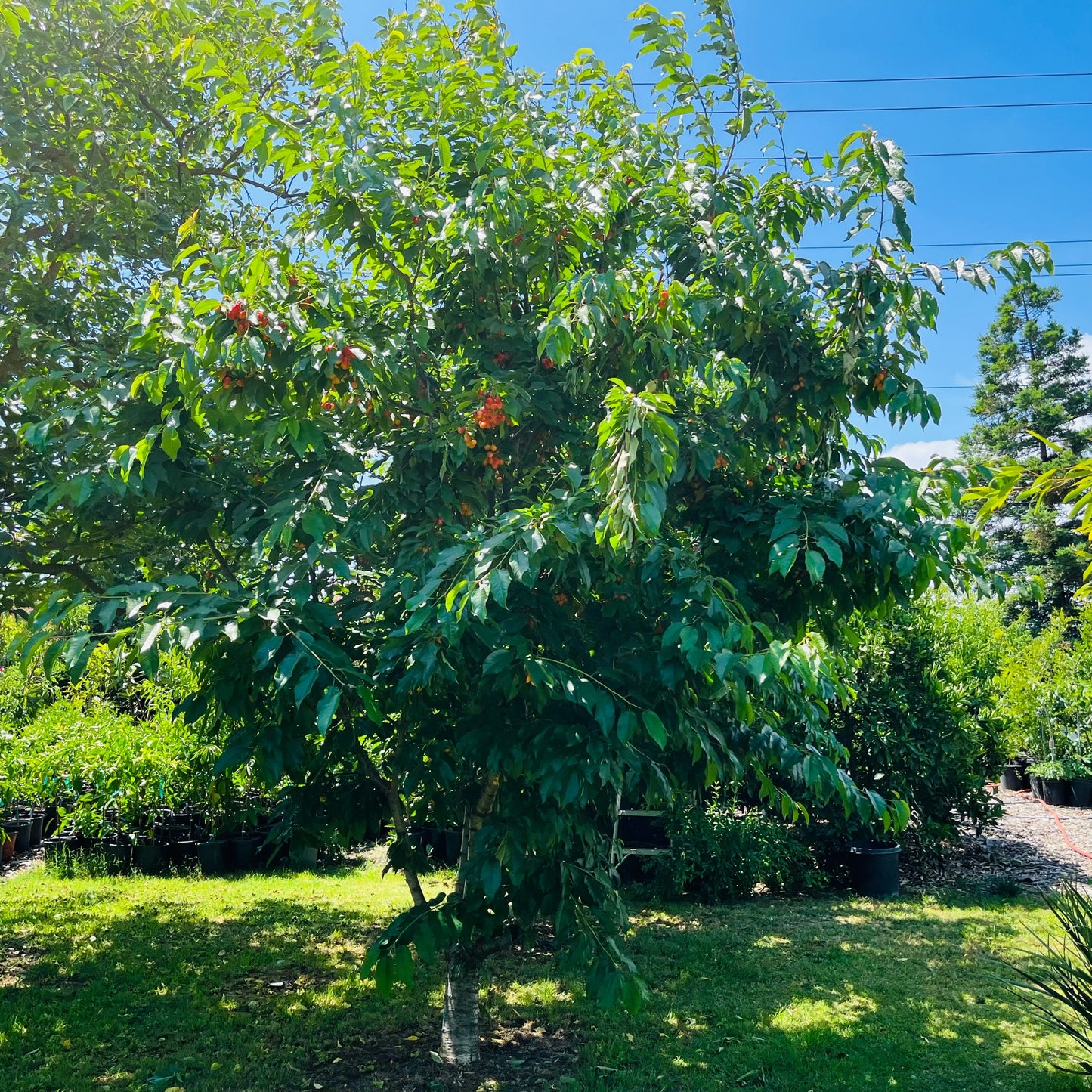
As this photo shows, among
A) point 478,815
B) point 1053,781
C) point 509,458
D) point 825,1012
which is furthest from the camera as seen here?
point 1053,781

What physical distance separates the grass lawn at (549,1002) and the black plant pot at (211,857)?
873 millimetres

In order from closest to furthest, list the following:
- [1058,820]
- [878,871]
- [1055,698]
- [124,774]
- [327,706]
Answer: [327,706] → [878,871] → [124,774] → [1058,820] → [1055,698]

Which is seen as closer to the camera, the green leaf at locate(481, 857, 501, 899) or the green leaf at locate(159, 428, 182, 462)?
the green leaf at locate(159, 428, 182, 462)

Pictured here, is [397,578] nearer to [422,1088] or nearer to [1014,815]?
[422,1088]

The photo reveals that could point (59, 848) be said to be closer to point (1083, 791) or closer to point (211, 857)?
point (211, 857)

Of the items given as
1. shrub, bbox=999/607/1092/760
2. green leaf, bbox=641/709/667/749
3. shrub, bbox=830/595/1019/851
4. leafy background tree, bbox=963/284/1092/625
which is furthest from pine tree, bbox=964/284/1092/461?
green leaf, bbox=641/709/667/749

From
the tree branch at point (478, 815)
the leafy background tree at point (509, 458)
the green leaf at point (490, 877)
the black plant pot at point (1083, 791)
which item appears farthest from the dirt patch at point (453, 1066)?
the black plant pot at point (1083, 791)

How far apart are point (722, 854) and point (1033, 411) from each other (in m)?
21.2

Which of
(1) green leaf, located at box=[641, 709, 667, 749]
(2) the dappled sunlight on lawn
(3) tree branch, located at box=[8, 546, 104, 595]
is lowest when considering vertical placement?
(2) the dappled sunlight on lawn

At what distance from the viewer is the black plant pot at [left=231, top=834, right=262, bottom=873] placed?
7801 millimetres

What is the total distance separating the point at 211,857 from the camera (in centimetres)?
764

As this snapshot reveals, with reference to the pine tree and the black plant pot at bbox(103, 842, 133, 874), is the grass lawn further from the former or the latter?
the pine tree

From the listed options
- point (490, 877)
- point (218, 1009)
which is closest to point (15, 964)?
point (218, 1009)

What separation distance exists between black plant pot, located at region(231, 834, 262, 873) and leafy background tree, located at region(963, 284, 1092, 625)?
1999 centimetres
